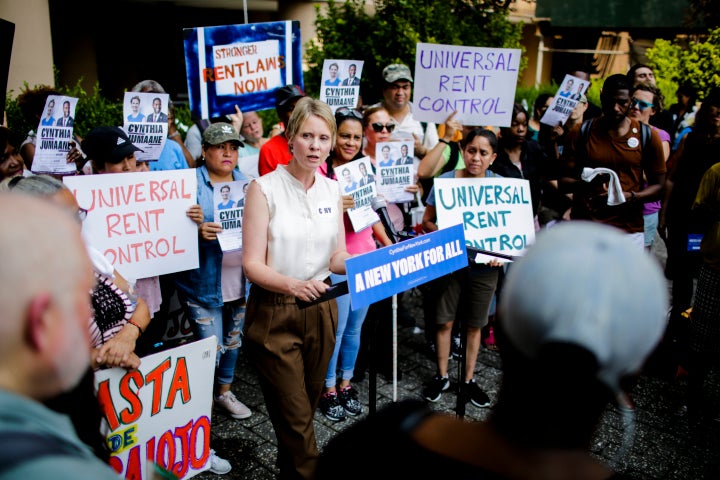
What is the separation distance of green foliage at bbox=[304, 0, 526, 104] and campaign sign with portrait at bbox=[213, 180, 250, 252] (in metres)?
6.18

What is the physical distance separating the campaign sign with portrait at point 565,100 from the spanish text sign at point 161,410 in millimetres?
4892

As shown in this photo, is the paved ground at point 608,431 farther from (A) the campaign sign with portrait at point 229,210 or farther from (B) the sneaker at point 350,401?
(A) the campaign sign with portrait at point 229,210

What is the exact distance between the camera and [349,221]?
4.17 m

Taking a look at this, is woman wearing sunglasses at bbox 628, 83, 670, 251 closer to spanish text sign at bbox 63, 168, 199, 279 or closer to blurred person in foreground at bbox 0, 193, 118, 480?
spanish text sign at bbox 63, 168, 199, 279

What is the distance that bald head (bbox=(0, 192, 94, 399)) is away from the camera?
898 millimetres

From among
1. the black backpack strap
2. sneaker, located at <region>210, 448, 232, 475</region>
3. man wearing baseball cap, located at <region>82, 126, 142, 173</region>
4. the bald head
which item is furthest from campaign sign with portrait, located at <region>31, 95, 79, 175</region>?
the black backpack strap

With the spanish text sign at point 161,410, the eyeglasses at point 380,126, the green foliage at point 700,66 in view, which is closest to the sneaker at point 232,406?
the spanish text sign at point 161,410

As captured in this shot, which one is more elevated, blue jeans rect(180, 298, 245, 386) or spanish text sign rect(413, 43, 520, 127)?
spanish text sign rect(413, 43, 520, 127)

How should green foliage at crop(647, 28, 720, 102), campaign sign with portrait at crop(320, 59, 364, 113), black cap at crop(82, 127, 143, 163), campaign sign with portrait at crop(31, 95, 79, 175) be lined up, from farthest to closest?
green foliage at crop(647, 28, 720, 102) → campaign sign with portrait at crop(320, 59, 364, 113) → campaign sign with portrait at crop(31, 95, 79, 175) → black cap at crop(82, 127, 143, 163)

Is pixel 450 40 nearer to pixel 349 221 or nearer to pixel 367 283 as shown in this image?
pixel 349 221

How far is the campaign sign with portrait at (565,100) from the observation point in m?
6.31

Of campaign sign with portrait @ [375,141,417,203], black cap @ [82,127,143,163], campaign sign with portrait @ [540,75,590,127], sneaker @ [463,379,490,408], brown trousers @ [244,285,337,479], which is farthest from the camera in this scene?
campaign sign with portrait @ [540,75,590,127]

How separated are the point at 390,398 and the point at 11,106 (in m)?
5.16

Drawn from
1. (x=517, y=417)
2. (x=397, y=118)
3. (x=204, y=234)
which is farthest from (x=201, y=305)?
(x=517, y=417)
